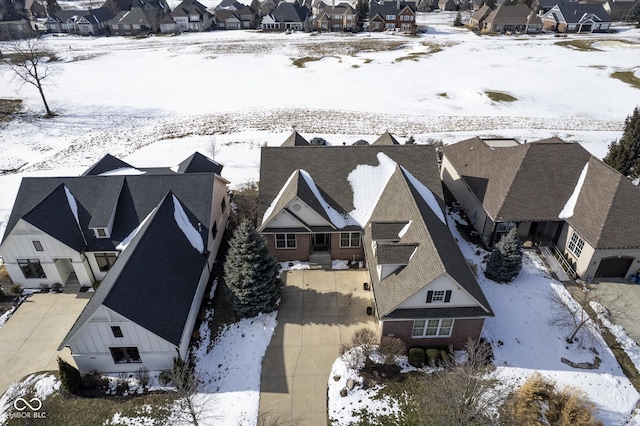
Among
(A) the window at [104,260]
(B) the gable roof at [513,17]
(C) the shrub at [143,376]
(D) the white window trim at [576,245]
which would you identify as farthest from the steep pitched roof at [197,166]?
(B) the gable roof at [513,17]

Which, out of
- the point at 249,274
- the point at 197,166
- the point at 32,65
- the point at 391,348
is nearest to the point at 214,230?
the point at 197,166

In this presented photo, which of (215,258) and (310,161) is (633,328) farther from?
(215,258)

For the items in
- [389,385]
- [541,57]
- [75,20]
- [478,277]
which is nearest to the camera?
[389,385]

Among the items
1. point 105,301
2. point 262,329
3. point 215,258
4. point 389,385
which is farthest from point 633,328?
point 105,301

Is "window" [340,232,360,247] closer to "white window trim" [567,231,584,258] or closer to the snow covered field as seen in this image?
the snow covered field

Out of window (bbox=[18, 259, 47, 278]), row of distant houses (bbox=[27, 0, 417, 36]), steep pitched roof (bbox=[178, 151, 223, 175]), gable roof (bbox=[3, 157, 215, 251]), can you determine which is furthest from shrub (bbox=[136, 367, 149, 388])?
row of distant houses (bbox=[27, 0, 417, 36])

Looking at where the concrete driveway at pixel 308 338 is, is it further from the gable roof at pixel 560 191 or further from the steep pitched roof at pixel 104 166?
the steep pitched roof at pixel 104 166
